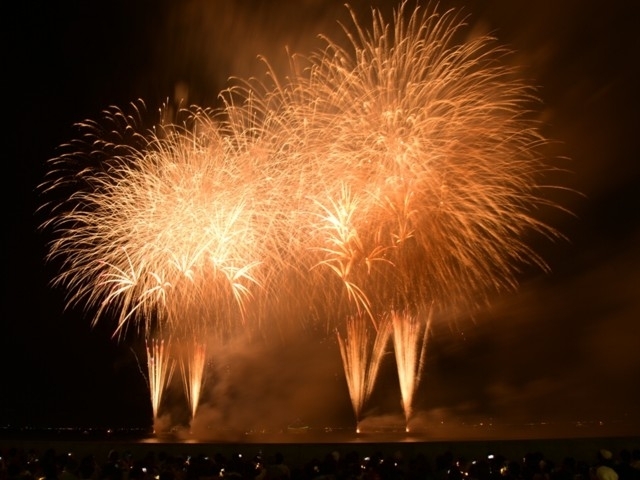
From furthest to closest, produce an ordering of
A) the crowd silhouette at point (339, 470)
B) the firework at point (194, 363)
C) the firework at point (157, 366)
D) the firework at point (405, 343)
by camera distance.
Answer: the firework at point (194, 363), the firework at point (157, 366), the firework at point (405, 343), the crowd silhouette at point (339, 470)

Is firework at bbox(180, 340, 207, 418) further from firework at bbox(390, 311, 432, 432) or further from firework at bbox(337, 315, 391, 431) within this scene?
firework at bbox(390, 311, 432, 432)

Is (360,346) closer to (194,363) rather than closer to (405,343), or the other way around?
(405,343)

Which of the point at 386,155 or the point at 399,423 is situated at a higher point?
the point at 386,155

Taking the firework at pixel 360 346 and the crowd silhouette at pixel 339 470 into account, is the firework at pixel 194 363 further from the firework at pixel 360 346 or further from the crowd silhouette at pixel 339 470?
the crowd silhouette at pixel 339 470

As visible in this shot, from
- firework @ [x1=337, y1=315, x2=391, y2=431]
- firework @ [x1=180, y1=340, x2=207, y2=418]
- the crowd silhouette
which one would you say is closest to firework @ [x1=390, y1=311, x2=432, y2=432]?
firework @ [x1=337, y1=315, x2=391, y2=431]

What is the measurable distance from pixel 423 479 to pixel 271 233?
1469cm

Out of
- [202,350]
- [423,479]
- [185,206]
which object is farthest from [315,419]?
[423,479]

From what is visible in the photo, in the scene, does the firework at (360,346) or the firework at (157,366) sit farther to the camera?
the firework at (157,366)

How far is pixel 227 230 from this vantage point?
22234 millimetres

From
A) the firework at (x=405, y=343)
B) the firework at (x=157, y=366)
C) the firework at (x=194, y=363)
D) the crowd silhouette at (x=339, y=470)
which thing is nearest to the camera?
the crowd silhouette at (x=339, y=470)

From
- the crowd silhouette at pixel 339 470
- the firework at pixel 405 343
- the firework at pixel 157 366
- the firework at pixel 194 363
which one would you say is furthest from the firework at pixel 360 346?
the crowd silhouette at pixel 339 470

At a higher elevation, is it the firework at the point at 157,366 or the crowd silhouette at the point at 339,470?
the firework at the point at 157,366

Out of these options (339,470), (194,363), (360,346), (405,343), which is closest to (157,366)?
(194,363)

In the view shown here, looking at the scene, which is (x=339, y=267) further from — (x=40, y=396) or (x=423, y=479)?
(x=40, y=396)
